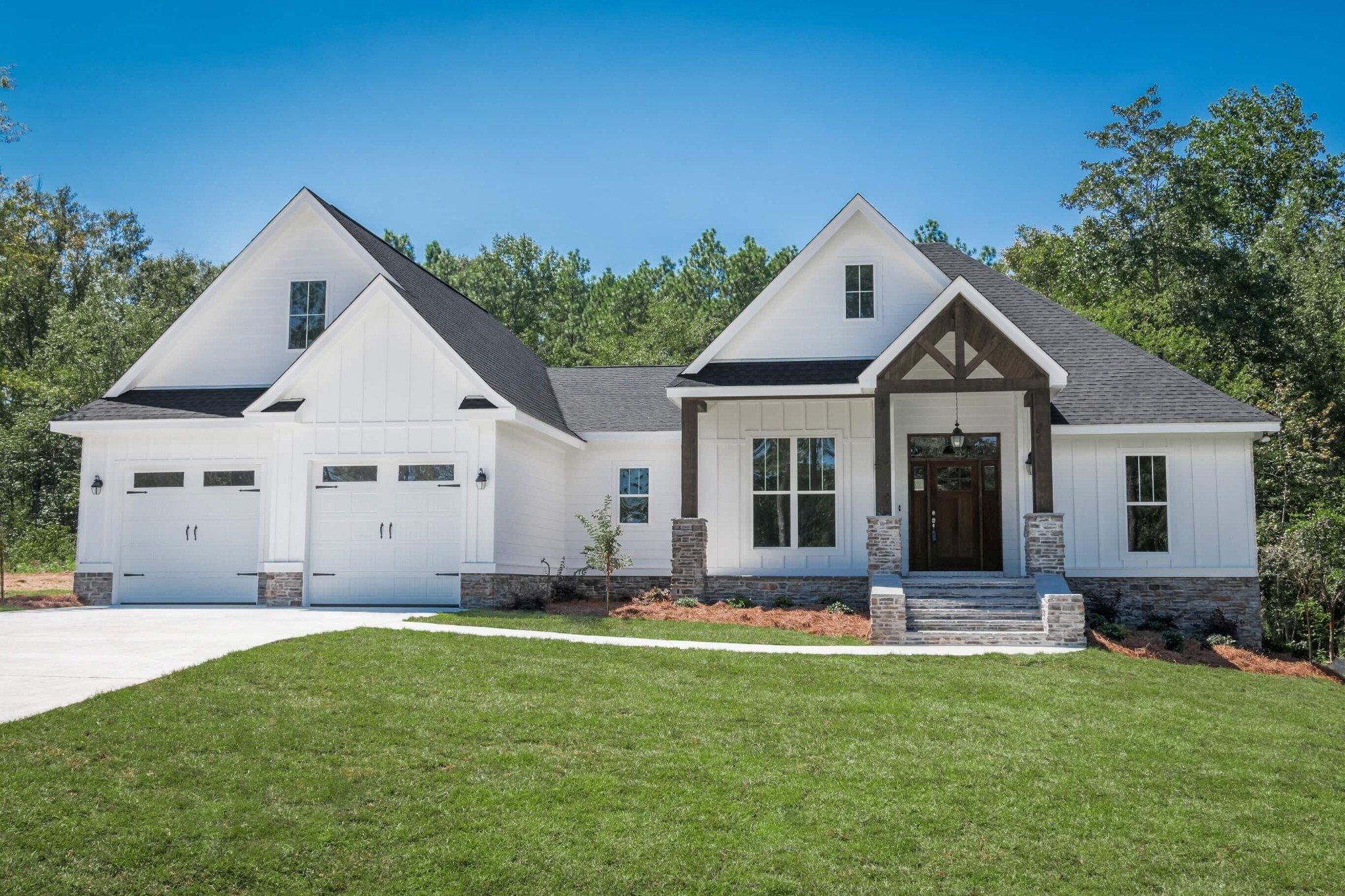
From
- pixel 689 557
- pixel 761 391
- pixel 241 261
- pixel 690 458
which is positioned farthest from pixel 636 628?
pixel 241 261

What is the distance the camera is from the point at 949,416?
20469 millimetres

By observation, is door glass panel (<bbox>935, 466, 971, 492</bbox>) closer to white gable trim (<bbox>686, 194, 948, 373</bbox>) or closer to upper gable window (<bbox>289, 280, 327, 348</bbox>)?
white gable trim (<bbox>686, 194, 948, 373</bbox>)

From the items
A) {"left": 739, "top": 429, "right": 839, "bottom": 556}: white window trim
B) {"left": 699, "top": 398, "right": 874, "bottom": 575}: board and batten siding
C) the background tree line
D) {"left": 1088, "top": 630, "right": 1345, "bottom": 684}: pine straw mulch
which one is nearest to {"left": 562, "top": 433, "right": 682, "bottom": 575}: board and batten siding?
{"left": 699, "top": 398, "right": 874, "bottom": 575}: board and batten siding

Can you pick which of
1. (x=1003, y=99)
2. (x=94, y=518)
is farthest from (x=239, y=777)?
(x=1003, y=99)

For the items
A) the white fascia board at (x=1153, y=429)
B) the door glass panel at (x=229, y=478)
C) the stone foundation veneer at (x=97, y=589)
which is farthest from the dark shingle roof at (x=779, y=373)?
the stone foundation veneer at (x=97, y=589)

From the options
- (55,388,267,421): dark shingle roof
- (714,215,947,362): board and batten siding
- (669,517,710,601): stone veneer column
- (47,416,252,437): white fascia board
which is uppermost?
(714,215,947,362): board and batten siding

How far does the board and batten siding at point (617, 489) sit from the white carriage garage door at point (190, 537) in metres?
5.89

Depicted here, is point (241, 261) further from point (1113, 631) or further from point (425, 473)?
point (1113, 631)

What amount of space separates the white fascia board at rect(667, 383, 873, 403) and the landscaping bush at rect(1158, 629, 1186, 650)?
6.14m

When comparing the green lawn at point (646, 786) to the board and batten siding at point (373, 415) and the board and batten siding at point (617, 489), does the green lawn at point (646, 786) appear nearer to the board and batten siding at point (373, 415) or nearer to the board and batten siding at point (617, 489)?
the board and batten siding at point (373, 415)

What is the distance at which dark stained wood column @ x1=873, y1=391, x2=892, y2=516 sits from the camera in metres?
17.8

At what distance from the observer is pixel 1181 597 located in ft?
63.6

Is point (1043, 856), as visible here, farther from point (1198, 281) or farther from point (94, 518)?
point (1198, 281)

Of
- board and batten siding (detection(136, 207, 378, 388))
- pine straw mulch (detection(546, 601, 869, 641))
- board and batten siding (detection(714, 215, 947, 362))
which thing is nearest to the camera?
pine straw mulch (detection(546, 601, 869, 641))
